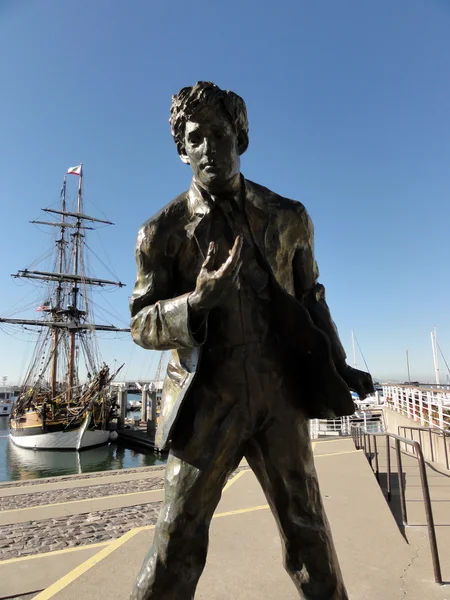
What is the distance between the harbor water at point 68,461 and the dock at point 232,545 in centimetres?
1637

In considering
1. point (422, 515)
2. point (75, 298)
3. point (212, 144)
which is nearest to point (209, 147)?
point (212, 144)

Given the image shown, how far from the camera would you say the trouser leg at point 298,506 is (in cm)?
175

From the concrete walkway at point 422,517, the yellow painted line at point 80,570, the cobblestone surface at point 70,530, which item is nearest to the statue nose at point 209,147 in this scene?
the yellow painted line at point 80,570

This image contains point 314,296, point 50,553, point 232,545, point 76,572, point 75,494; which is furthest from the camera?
point 75,494

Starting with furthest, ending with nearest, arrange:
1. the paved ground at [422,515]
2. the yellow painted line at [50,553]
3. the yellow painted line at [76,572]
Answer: the yellow painted line at [50,553] < the paved ground at [422,515] < the yellow painted line at [76,572]

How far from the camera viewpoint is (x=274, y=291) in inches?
74.2

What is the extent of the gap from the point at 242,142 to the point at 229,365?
3.40ft

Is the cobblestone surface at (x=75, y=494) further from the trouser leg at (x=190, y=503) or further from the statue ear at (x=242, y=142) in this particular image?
the statue ear at (x=242, y=142)

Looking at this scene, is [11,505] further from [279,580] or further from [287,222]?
[287,222]

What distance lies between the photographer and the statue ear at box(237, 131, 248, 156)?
77.2 inches

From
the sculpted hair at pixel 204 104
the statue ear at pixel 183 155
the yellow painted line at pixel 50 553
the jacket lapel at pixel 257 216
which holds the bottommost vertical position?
the yellow painted line at pixel 50 553

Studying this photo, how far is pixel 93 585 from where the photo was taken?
2979mm

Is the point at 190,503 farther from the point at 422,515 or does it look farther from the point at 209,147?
the point at 422,515

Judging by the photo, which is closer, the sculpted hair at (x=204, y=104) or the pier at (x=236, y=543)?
the sculpted hair at (x=204, y=104)
